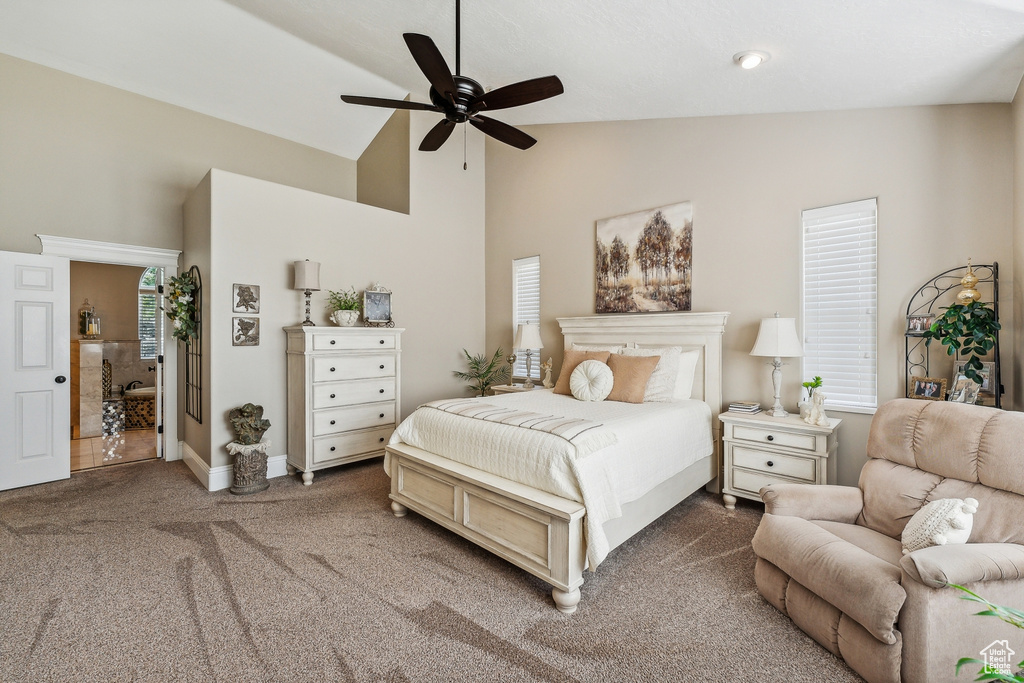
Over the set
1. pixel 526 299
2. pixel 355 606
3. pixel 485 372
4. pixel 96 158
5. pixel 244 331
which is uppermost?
pixel 96 158

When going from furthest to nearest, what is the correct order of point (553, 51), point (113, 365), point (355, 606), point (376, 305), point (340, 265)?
point (113, 365)
point (376, 305)
point (340, 265)
point (553, 51)
point (355, 606)

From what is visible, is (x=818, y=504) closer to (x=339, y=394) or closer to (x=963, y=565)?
(x=963, y=565)

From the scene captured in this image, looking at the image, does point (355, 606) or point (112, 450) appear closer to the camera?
point (355, 606)

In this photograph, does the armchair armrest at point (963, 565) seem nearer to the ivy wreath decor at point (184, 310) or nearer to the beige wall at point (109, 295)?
the ivy wreath decor at point (184, 310)

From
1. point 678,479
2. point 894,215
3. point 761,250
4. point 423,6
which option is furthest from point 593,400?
point 423,6

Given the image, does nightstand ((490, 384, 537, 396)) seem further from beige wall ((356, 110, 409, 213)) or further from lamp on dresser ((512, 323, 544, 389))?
beige wall ((356, 110, 409, 213))

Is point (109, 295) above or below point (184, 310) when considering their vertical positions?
above

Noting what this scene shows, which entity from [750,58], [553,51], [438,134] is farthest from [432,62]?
[750,58]

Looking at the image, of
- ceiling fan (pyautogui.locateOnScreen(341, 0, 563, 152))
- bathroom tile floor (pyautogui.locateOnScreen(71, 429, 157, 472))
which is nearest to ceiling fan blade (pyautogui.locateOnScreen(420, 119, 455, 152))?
ceiling fan (pyautogui.locateOnScreen(341, 0, 563, 152))

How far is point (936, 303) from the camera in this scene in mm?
3074

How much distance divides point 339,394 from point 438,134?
2337 millimetres

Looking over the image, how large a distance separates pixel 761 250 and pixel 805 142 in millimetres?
833

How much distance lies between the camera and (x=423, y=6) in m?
3.29

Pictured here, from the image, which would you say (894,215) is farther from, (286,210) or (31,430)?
(31,430)
